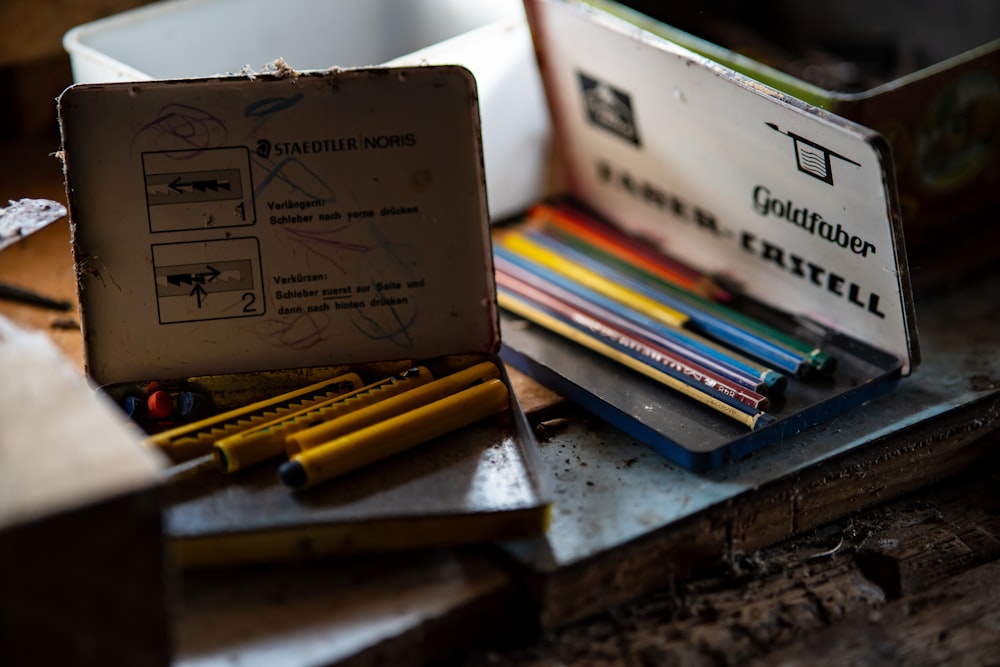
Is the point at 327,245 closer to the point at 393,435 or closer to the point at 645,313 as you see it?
the point at 393,435

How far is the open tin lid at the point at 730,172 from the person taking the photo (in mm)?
1188

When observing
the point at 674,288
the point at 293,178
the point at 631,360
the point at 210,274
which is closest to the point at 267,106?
the point at 293,178

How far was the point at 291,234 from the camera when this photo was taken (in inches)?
44.4

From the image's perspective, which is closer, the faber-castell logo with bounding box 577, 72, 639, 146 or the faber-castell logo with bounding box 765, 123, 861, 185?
the faber-castell logo with bounding box 765, 123, 861, 185

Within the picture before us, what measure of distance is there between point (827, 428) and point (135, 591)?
73 cm

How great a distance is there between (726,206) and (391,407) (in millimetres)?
534

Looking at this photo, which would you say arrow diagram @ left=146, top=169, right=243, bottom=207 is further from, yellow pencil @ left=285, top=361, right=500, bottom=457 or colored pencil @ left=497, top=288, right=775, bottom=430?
colored pencil @ left=497, top=288, right=775, bottom=430

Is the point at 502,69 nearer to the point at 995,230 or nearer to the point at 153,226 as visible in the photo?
the point at 153,226

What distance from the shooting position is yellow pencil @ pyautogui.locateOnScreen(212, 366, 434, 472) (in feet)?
3.39

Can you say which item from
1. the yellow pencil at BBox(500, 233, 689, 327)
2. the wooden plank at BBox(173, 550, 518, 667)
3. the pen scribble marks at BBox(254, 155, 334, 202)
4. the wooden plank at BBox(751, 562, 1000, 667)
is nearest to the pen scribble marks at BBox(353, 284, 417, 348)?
the pen scribble marks at BBox(254, 155, 334, 202)

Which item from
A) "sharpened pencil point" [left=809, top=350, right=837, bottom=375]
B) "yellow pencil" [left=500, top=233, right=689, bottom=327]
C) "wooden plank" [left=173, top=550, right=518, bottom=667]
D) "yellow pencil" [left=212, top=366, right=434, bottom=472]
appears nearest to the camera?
"wooden plank" [left=173, top=550, right=518, bottom=667]

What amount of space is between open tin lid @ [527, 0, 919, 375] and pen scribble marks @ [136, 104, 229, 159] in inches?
20.5

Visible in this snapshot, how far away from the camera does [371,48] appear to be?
5.37 feet

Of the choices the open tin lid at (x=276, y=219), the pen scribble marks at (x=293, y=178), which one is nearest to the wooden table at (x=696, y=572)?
the open tin lid at (x=276, y=219)
